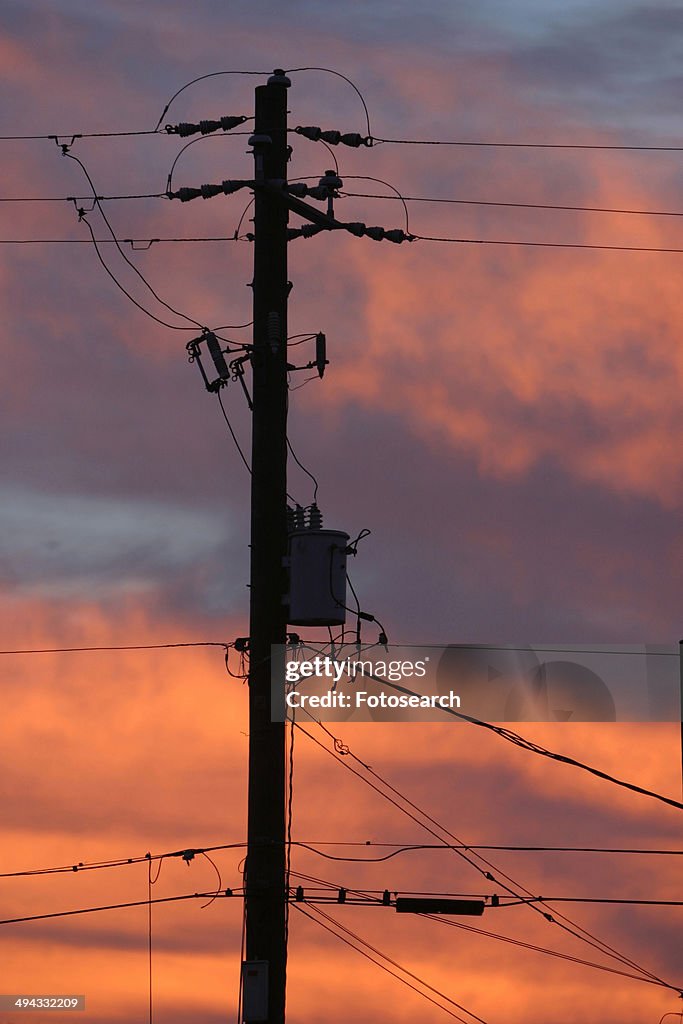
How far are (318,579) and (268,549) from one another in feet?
2.57

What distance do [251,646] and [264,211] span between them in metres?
5.17

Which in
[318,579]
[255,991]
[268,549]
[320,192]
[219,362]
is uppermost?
[320,192]

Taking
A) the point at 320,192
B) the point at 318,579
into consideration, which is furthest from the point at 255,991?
the point at 320,192

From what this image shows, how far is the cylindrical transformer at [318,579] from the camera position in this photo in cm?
2066

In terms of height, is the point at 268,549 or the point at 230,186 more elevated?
the point at 230,186

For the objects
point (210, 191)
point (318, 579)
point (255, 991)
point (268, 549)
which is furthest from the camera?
point (210, 191)

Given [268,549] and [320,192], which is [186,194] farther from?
[268,549]

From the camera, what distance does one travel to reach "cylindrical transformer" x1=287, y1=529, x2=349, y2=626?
2066cm

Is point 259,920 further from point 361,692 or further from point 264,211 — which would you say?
point 264,211

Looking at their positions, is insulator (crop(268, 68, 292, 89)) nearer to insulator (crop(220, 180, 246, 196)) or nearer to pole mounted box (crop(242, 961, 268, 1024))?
insulator (crop(220, 180, 246, 196))

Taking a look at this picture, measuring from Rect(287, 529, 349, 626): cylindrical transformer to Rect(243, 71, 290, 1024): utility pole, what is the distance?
1.07 ft

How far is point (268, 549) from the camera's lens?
21.1 metres

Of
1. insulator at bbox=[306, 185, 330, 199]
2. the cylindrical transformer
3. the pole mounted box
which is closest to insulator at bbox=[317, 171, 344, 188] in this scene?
insulator at bbox=[306, 185, 330, 199]

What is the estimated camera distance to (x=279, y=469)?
21266 millimetres
